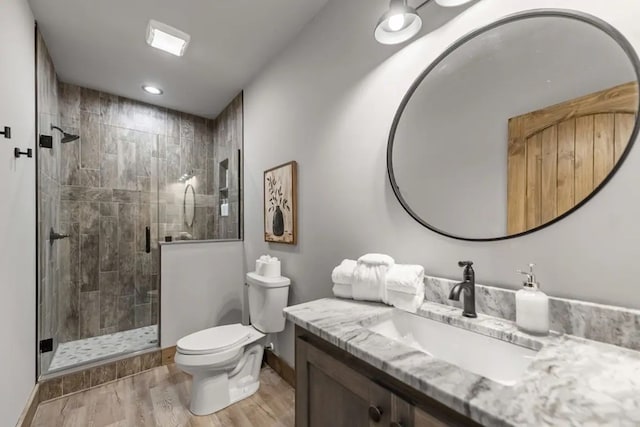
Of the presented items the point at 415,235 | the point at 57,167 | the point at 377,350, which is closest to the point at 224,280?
the point at 57,167

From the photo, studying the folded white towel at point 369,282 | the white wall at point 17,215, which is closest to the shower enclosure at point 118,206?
the white wall at point 17,215

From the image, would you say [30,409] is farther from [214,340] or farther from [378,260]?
[378,260]

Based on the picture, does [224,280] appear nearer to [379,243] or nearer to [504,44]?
[379,243]

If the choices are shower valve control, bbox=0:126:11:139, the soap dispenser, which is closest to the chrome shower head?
shower valve control, bbox=0:126:11:139

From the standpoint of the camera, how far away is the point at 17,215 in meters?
1.52

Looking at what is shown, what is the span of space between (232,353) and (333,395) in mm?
1123

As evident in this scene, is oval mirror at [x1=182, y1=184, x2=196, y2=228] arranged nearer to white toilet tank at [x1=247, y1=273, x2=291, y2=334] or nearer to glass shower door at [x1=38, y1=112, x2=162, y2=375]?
glass shower door at [x1=38, y1=112, x2=162, y2=375]

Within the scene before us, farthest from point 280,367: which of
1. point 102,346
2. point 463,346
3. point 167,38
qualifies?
point 167,38

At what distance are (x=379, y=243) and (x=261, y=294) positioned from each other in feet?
3.51

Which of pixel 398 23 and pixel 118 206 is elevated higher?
pixel 398 23

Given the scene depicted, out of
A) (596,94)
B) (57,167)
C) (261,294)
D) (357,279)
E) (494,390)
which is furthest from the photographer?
(57,167)

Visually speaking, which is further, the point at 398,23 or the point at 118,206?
the point at 118,206

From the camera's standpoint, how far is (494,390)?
556 millimetres

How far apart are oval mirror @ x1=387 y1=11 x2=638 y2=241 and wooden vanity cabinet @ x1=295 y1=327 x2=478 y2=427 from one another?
0.65 meters
